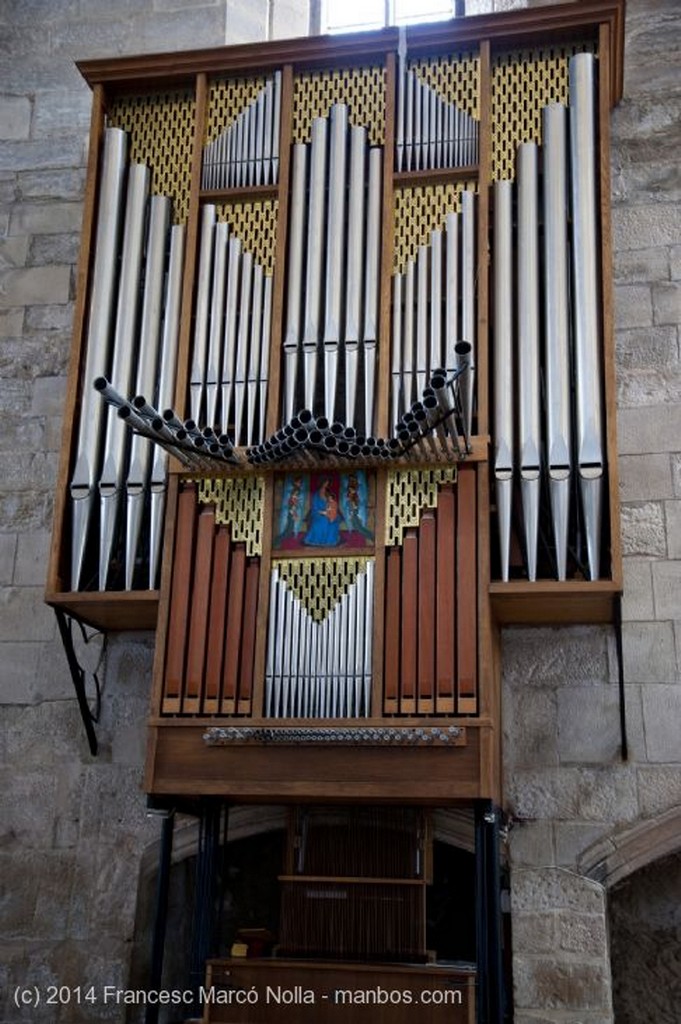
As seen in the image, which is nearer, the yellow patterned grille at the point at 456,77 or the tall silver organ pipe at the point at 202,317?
the tall silver organ pipe at the point at 202,317

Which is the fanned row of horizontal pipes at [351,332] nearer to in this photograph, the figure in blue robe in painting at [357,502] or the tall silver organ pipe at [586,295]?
the tall silver organ pipe at [586,295]

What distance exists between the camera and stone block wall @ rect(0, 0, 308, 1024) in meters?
7.71

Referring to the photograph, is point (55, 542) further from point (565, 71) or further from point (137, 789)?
point (565, 71)

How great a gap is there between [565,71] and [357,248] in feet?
5.69

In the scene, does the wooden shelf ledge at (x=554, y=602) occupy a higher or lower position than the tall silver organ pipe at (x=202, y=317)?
lower

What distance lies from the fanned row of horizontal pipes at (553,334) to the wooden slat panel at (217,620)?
1.54 m

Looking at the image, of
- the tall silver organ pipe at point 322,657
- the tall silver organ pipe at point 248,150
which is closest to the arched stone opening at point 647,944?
the tall silver organ pipe at point 322,657

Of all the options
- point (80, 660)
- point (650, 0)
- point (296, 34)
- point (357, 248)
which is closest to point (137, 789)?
point (80, 660)

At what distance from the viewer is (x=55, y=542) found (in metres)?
7.35

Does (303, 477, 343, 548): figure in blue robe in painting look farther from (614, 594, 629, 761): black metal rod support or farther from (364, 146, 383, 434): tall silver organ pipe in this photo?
(614, 594, 629, 761): black metal rod support

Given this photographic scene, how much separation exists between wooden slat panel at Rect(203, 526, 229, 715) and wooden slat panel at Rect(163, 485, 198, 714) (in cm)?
14

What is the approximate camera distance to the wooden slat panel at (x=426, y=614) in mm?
6559

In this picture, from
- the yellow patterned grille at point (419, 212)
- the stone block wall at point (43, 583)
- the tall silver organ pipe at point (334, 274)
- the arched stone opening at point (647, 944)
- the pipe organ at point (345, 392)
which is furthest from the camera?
the arched stone opening at point (647, 944)

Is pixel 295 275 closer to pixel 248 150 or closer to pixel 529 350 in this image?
pixel 248 150
